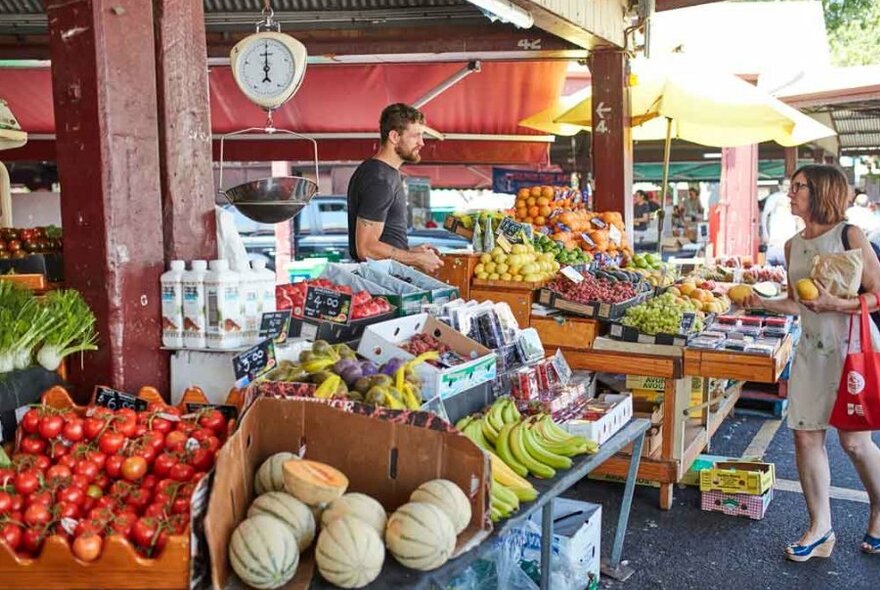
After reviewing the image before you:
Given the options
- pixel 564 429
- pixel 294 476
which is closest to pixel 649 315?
pixel 564 429

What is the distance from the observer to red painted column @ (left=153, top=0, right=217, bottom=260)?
3.38 meters

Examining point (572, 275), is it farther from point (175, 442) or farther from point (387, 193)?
point (175, 442)

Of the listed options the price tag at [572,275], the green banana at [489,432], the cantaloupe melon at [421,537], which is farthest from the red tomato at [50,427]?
the price tag at [572,275]

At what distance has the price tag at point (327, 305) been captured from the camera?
3.58 m

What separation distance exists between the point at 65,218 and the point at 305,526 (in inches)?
69.2

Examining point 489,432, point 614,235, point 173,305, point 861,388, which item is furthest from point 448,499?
point 614,235

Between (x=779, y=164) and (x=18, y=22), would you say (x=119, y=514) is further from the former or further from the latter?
(x=779, y=164)

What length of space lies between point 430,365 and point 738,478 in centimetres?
252

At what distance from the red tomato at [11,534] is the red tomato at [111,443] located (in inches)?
15.1

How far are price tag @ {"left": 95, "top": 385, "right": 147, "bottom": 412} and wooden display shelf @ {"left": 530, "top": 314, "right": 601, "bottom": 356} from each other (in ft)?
9.09

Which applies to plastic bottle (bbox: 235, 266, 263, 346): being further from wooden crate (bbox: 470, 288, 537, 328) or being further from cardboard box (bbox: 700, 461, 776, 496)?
cardboard box (bbox: 700, 461, 776, 496)

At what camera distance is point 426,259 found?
5.01 metres

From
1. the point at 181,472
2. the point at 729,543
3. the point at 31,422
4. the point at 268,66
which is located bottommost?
the point at 729,543

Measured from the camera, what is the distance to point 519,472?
9.43 ft
